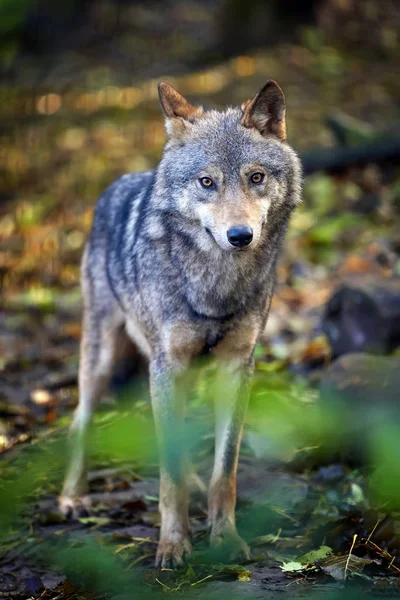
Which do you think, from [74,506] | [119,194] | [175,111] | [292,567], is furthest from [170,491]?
[119,194]

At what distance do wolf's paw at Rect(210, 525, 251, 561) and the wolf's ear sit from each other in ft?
6.48

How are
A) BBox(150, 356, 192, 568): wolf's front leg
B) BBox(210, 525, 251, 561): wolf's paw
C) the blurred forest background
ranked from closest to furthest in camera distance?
the blurred forest background
BBox(210, 525, 251, 561): wolf's paw
BBox(150, 356, 192, 568): wolf's front leg

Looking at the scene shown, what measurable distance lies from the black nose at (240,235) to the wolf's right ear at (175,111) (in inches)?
33.5

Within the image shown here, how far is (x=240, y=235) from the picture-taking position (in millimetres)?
3430

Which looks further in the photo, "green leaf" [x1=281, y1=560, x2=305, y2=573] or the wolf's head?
the wolf's head

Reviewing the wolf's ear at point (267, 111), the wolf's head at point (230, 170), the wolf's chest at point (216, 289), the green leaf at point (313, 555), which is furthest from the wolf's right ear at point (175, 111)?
the green leaf at point (313, 555)

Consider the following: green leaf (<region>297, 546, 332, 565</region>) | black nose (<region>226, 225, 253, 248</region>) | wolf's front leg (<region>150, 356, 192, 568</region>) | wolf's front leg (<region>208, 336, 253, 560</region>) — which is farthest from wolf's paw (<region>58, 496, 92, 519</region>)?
black nose (<region>226, 225, 253, 248</region>)

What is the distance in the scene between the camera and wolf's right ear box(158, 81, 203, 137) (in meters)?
4.06

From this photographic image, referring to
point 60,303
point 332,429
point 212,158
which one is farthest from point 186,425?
point 60,303

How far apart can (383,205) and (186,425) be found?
846cm

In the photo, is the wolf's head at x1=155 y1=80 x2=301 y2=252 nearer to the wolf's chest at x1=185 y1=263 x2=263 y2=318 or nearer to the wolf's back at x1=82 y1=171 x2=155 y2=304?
the wolf's chest at x1=185 y1=263 x2=263 y2=318

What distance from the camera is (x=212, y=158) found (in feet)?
12.5

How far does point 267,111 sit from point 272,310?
373 centimetres

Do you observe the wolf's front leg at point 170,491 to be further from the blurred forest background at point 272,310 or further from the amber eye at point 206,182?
the amber eye at point 206,182
